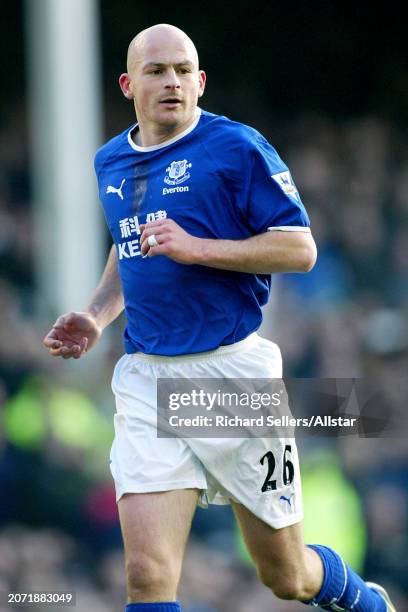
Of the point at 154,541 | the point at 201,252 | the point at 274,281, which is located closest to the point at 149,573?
the point at 154,541

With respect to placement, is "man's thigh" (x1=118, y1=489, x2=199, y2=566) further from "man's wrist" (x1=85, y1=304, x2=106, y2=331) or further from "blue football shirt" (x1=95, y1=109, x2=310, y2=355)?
"man's wrist" (x1=85, y1=304, x2=106, y2=331)

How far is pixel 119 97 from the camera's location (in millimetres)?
13297

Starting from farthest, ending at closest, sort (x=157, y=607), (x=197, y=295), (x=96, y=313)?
(x=96, y=313)
(x=197, y=295)
(x=157, y=607)

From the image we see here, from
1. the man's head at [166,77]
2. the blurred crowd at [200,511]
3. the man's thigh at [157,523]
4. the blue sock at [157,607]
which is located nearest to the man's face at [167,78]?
the man's head at [166,77]

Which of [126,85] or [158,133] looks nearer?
[158,133]

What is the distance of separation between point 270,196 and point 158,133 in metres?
0.51

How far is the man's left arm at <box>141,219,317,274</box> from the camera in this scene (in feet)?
14.7

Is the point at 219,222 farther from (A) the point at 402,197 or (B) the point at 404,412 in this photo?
(A) the point at 402,197

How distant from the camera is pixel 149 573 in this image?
441cm

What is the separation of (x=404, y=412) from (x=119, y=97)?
5.25 m

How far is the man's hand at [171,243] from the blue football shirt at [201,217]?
215 millimetres

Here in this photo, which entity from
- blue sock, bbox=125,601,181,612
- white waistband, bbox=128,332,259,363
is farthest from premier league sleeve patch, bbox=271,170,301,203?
blue sock, bbox=125,601,181,612

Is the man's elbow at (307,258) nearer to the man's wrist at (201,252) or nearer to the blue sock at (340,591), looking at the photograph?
the man's wrist at (201,252)

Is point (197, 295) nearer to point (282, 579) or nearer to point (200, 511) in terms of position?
point (282, 579)
